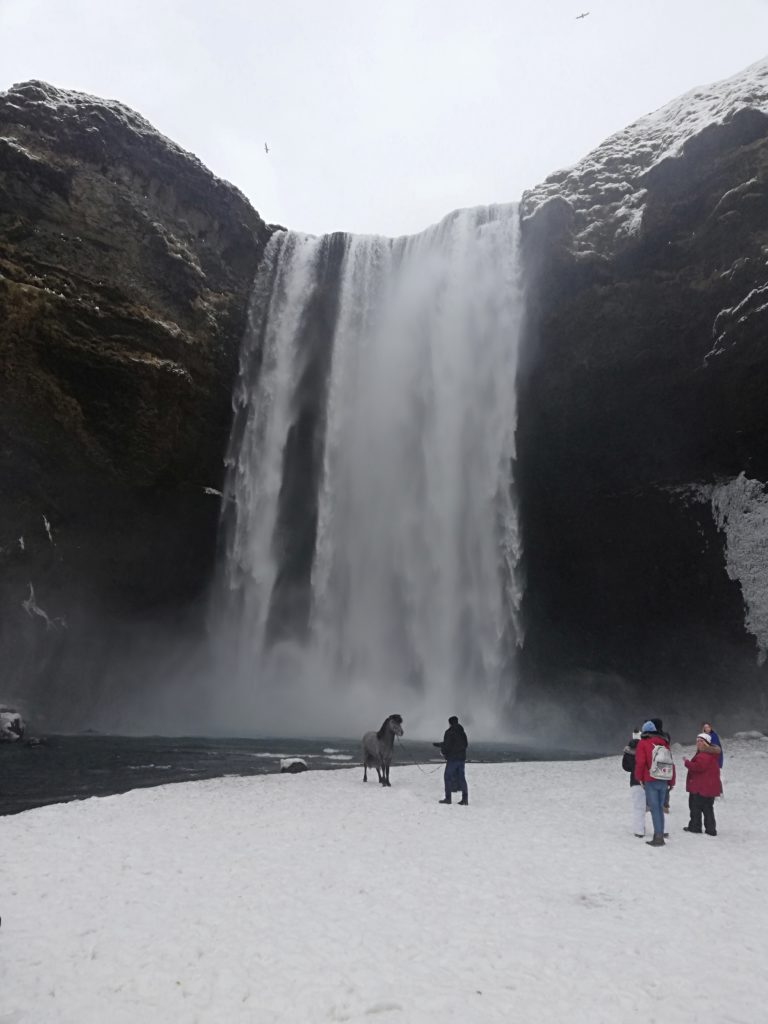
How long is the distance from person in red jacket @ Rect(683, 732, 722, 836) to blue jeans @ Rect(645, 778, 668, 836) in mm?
861

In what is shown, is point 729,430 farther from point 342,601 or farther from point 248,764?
point 248,764

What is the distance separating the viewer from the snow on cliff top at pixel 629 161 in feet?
88.6

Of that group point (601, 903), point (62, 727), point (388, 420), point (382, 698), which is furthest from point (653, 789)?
point (62, 727)

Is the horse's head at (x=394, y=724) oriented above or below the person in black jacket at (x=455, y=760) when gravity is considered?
above

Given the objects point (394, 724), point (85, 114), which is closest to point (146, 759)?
point (394, 724)

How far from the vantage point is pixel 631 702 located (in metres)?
30.1

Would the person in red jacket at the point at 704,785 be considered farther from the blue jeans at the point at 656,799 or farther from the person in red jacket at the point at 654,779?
the blue jeans at the point at 656,799

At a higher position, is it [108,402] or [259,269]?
[259,269]

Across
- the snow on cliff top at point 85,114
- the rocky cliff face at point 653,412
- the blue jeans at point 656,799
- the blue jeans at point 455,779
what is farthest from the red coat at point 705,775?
the snow on cliff top at point 85,114

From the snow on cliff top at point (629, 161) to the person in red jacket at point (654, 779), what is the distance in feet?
78.2

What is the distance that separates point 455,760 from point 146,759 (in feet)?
35.5

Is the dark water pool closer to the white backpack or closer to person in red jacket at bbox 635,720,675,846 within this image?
person in red jacket at bbox 635,720,675,846

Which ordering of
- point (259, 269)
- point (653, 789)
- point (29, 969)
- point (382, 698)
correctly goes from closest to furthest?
point (29, 969) < point (653, 789) < point (382, 698) < point (259, 269)

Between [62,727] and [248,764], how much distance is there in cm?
1730
